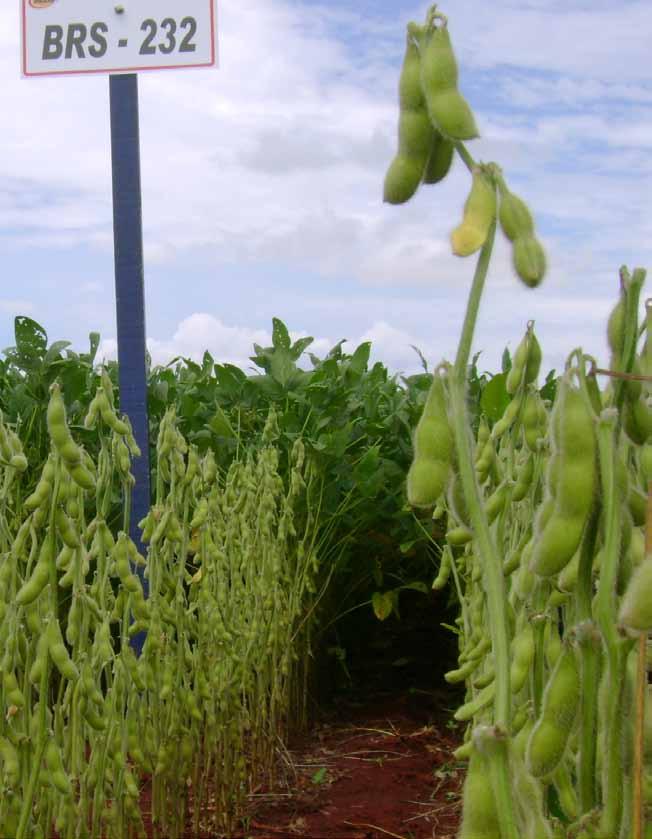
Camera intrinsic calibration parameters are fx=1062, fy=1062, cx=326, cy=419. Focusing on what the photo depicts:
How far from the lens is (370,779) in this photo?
3039mm

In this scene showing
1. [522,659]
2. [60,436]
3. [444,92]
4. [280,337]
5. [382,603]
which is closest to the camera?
[444,92]

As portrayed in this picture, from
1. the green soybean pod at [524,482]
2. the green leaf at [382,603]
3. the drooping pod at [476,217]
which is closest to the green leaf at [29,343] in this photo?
the green leaf at [382,603]

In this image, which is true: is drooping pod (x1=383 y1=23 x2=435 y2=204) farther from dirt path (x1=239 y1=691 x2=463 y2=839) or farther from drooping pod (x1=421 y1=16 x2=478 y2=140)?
dirt path (x1=239 y1=691 x2=463 y2=839)

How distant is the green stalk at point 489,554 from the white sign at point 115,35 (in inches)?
106

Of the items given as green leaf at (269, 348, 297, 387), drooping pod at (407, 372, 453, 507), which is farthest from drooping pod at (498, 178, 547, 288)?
green leaf at (269, 348, 297, 387)

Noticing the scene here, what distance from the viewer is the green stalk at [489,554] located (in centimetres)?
65

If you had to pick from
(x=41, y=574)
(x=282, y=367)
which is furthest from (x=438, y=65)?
(x=282, y=367)

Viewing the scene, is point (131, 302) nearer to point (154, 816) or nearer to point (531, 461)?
point (154, 816)

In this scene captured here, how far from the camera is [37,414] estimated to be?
318cm

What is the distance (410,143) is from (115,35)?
2673 mm

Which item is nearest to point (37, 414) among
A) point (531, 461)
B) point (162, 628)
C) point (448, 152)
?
point (162, 628)

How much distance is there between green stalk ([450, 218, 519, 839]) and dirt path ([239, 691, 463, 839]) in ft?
6.50

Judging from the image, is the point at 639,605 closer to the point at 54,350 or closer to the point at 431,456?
the point at 431,456

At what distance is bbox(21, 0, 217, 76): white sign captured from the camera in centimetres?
319
